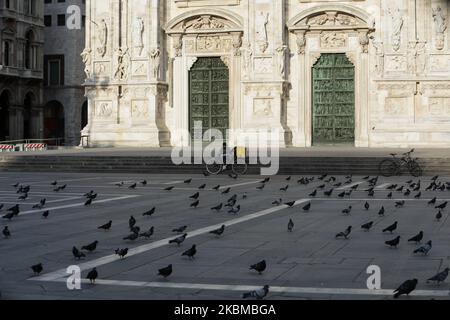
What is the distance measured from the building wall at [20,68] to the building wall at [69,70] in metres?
1.32

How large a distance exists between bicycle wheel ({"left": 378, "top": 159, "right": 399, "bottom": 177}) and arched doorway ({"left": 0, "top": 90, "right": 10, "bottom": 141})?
4027 cm

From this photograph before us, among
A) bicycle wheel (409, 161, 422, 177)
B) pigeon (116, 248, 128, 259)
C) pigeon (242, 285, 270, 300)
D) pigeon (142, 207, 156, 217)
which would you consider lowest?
pigeon (242, 285, 270, 300)

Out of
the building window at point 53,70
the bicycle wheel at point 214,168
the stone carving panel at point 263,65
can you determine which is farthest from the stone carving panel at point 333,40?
the building window at point 53,70

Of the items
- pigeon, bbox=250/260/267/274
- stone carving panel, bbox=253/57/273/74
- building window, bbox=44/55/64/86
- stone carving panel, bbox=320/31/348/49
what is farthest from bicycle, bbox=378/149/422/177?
building window, bbox=44/55/64/86

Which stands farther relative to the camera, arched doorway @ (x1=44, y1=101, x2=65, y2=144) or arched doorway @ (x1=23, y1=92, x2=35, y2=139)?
arched doorway @ (x1=44, y1=101, x2=65, y2=144)

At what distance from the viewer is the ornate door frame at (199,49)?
3631 centimetres

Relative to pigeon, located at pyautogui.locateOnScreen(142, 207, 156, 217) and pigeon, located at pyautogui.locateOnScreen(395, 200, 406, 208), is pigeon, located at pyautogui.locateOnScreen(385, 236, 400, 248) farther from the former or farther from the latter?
pigeon, located at pyautogui.locateOnScreen(395, 200, 406, 208)

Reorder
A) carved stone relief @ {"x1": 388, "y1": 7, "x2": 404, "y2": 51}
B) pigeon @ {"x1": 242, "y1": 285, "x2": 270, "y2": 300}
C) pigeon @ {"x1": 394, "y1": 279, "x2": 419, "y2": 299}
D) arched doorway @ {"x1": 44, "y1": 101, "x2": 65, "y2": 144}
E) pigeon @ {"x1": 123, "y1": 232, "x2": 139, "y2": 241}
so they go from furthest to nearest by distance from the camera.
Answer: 1. arched doorway @ {"x1": 44, "y1": 101, "x2": 65, "y2": 144}
2. carved stone relief @ {"x1": 388, "y1": 7, "x2": 404, "y2": 51}
3. pigeon @ {"x1": 123, "y1": 232, "x2": 139, "y2": 241}
4. pigeon @ {"x1": 394, "y1": 279, "x2": 419, "y2": 299}
5. pigeon @ {"x1": 242, "y1": 285, "x2": 270, "y2": 300}

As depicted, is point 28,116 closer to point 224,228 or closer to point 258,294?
point 224,228

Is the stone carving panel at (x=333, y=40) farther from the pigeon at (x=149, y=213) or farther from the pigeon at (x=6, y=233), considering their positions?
the pigeon at (x=6, y=233)

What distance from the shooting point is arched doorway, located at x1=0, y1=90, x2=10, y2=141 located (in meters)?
58.2

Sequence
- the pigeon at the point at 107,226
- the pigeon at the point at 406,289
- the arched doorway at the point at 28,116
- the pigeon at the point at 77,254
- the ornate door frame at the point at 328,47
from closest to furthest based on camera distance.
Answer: the pigeon at the point at 406,289, the pigeon at the point at 77,254, the pigeon at the point at 107,226, the ornate door frame at the point at 328,47, the arched doorway at the point at 28,116

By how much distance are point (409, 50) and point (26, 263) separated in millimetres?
28141

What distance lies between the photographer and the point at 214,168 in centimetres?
2558
